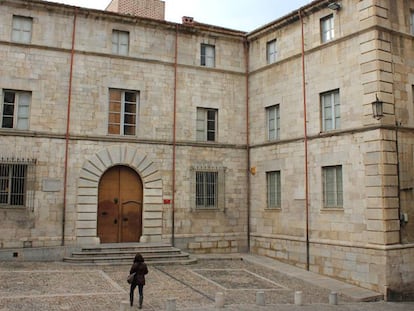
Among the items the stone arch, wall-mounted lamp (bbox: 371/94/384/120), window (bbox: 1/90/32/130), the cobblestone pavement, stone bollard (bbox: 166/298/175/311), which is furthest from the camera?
the stone arch

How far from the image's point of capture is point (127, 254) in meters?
15.0

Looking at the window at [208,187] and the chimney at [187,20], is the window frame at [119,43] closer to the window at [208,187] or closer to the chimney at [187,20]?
the chimney at [187,20]

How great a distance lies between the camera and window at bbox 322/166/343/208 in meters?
14.6

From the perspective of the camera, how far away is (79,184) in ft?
52.2

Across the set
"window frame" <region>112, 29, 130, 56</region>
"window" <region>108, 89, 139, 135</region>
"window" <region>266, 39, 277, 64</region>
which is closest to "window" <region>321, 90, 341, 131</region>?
"window" <region>266, 39, 277, 64</region>

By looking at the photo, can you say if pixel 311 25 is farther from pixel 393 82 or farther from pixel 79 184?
pixel 79 184

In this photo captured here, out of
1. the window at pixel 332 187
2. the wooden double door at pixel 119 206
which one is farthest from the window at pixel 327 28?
the wooden double door at pixel 119 206

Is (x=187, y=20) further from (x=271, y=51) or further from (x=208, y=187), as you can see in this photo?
(x=208, y=187)

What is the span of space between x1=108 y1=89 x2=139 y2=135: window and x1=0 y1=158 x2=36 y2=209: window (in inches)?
123

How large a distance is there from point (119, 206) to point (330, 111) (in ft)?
26.4

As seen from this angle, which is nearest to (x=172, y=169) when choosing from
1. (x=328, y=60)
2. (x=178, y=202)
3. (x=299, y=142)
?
(x=178, y=202)

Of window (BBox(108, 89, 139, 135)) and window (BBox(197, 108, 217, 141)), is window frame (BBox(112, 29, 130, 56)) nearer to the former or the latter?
window (BBox(108, 89, 139, 135))

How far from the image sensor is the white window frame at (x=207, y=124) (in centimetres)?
1816

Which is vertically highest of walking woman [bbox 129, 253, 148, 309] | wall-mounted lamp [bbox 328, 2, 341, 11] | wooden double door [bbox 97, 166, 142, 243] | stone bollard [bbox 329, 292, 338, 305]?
wall-mounted lamp [bbox 328, 2, 341, 11]
